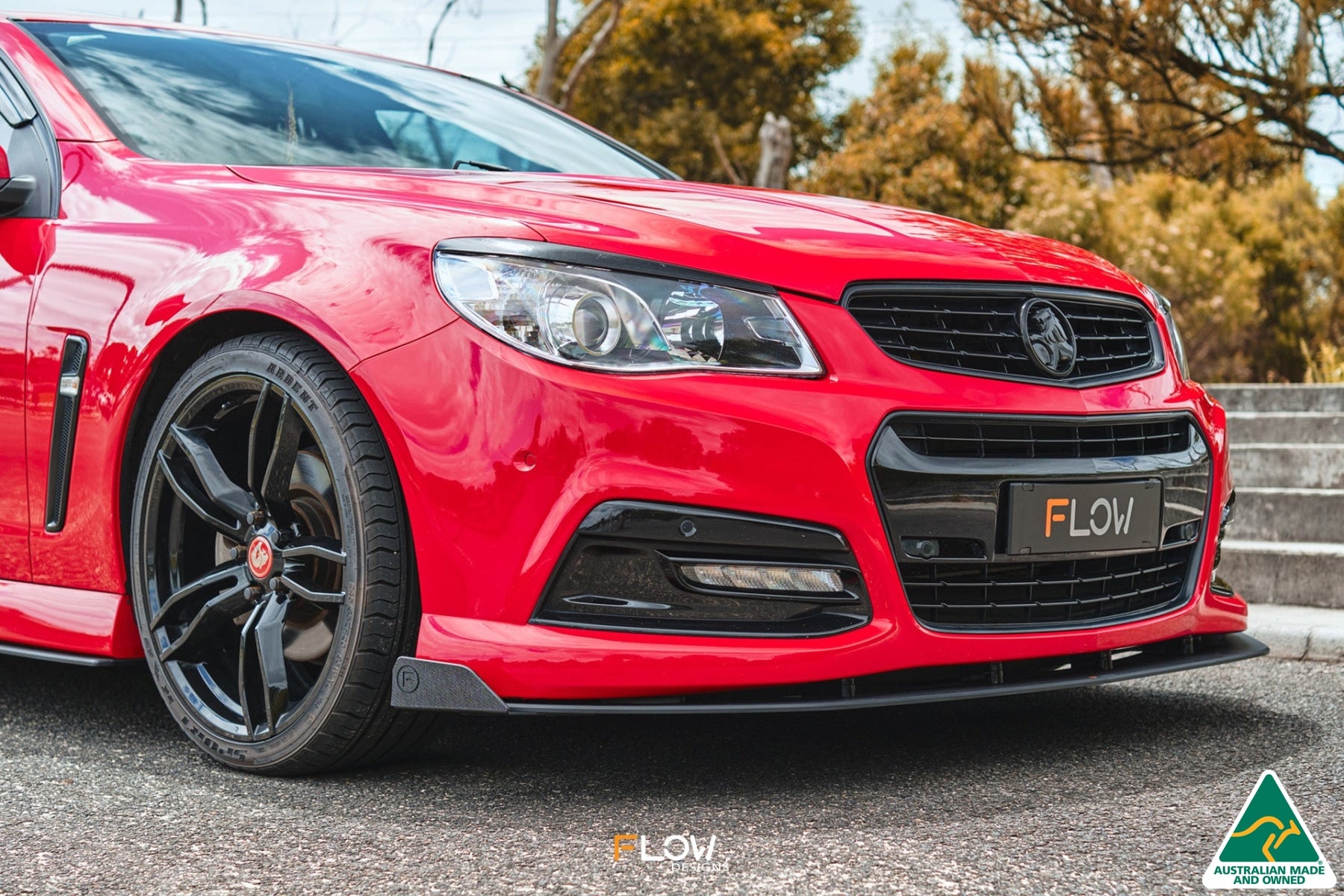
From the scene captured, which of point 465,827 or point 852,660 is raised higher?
point 852,660

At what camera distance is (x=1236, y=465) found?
6.61 meters

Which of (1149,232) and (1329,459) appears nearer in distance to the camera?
(1329,459)

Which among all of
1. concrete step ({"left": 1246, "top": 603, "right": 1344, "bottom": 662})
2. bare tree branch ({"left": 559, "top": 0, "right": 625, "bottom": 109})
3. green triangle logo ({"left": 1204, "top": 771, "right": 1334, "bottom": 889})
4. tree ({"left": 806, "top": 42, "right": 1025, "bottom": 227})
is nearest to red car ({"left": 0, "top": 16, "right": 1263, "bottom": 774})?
green triangle logo ({"left": 1204, "top": 771, "right": 1334, "bottom": 889})

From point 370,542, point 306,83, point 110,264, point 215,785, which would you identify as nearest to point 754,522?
point 370,542

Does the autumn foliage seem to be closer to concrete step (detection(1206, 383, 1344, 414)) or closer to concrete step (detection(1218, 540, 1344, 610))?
concrete step (detection(1206, 383, 1344, 414))

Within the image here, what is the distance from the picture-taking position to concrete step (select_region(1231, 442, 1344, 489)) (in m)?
6.38

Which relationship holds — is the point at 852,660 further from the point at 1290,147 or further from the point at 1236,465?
the point at 1290,147

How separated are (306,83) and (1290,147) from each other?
8577mm

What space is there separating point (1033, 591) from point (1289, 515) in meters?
3.20

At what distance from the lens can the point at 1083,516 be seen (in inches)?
109

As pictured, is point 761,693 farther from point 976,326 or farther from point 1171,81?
point 1171,81

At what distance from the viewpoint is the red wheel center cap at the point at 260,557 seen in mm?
2805

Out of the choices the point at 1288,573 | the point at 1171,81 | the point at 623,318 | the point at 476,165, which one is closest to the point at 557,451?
the point at 623,318

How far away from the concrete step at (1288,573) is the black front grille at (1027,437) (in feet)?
7.43
